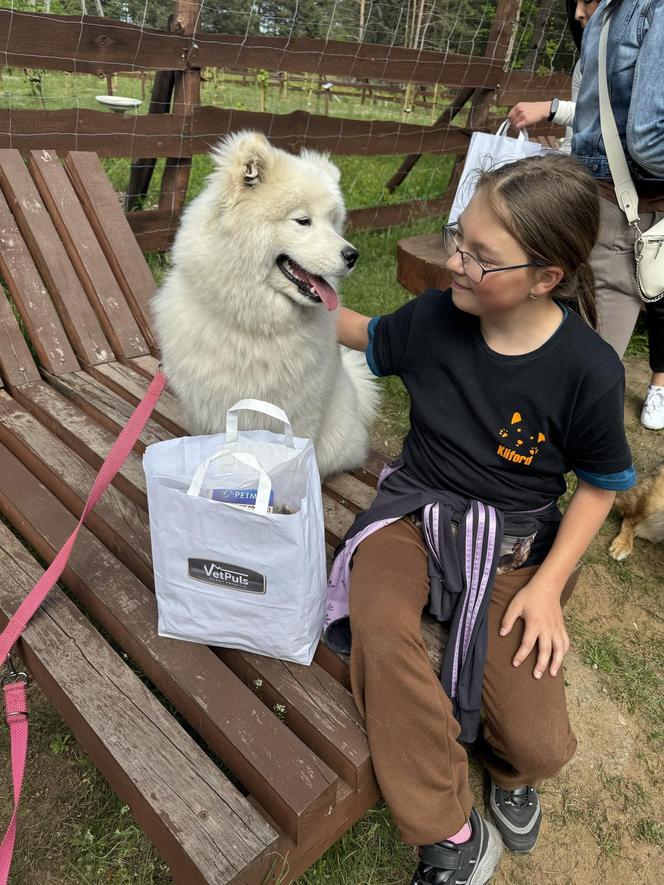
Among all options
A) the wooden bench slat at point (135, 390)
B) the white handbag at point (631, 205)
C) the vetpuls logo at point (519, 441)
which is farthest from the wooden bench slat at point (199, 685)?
the white handbag at point (631, 205)

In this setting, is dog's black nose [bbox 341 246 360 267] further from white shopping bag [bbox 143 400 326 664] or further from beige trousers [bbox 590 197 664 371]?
beige trousers [bbox 590 197 664 371]

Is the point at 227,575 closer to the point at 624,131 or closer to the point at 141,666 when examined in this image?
the point at 141,666

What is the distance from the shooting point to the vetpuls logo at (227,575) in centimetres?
138

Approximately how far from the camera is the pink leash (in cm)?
125

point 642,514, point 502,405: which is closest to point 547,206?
point 502,405

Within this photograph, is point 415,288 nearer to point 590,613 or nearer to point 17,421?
point 590,613

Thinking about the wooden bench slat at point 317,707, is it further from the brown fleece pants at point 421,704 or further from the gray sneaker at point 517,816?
the gray sneaker at point 517,816

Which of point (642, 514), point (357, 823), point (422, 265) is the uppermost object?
point (422, 265)

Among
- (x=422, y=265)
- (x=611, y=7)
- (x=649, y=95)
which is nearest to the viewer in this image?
(x=649, y=95)

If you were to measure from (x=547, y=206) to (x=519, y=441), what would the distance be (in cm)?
59

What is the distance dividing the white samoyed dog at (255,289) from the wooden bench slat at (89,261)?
94cm

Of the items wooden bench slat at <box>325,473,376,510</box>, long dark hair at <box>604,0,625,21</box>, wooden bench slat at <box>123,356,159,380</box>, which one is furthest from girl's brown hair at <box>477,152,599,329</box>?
wooden bench slat at <box>123,356,159,380</box>

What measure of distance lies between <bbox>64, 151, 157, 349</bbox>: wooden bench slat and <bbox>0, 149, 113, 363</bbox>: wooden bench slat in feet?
0.68

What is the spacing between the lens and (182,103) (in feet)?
13.2
